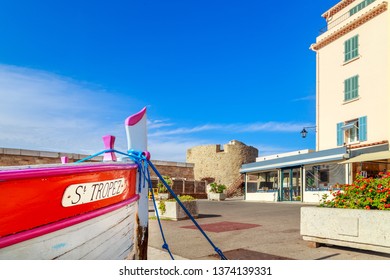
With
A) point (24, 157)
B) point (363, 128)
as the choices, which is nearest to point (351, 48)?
point (363, 128)

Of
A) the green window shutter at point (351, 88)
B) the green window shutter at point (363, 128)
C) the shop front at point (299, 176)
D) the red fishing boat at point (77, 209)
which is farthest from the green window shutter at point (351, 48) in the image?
the red fishing boat at point (77, 209)

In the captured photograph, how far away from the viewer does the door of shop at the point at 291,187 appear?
2469 cm

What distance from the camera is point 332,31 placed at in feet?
76.3

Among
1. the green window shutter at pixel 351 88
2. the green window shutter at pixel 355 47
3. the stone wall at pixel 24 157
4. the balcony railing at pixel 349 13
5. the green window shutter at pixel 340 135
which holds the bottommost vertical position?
the stone wall at pixel 24 157

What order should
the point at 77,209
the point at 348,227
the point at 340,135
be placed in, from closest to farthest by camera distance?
the point at 77,209, the point at 348,227, the point at 340,135

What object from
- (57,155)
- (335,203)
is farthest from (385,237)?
(57,155)

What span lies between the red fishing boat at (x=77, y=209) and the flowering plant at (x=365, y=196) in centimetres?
419

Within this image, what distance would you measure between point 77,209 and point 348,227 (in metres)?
4.96

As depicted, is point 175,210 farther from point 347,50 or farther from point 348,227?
point 347,50

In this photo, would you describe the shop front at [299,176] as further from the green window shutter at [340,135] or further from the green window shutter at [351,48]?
the green window shutter at [351,48]

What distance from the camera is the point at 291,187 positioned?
971 inches

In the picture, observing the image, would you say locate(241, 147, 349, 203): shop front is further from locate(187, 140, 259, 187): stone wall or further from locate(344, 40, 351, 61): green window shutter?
locate(187, 140, 259, 187): stone wall

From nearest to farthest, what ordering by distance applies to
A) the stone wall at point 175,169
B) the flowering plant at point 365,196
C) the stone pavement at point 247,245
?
the stone pavement at point 247,245, the flowering plant at point 365,196, the stone wall at point 175,169

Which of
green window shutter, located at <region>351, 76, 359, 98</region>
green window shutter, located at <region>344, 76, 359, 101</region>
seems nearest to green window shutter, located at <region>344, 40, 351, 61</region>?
green window shutter, located at <region>344, 76, 359, 101</region>
